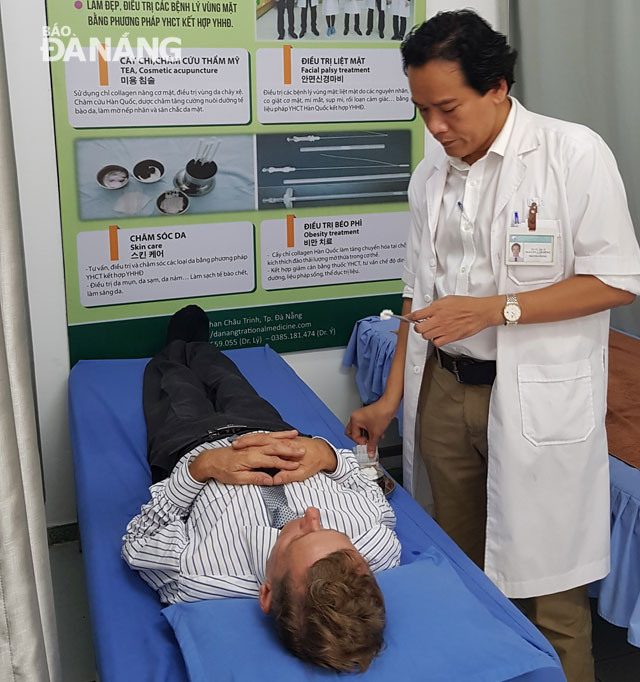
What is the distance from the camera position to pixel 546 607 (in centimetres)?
184

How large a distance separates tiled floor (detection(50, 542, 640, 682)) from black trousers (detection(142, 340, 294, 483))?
630 mm

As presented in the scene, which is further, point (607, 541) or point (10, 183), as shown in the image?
point (607, 541)

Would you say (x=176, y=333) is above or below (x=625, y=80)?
below

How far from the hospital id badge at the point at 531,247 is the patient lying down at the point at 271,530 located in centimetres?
61

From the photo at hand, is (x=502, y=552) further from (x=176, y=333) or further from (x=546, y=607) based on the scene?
(x=176, y=333)

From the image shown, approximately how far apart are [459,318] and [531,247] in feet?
0.76

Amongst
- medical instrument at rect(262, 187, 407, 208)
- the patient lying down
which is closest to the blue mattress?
the patient lying down

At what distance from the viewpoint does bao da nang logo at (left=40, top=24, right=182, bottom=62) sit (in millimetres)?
2520

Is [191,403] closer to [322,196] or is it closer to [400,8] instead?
[322,196]

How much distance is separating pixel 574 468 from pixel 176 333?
1.51m

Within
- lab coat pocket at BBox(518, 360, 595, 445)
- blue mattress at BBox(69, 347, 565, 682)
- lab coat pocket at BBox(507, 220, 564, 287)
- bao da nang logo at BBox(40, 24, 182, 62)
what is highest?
bao da nang logo at BBox(40, 24, 182, 62)

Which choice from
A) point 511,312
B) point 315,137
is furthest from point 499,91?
point 315,137

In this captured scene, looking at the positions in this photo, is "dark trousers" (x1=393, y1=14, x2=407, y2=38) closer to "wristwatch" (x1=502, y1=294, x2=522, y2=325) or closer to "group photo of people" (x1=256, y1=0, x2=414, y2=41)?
"group photo of people" (x1=256, y1=0, x2=414, y2=41)

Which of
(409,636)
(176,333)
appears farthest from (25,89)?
(409,636)
